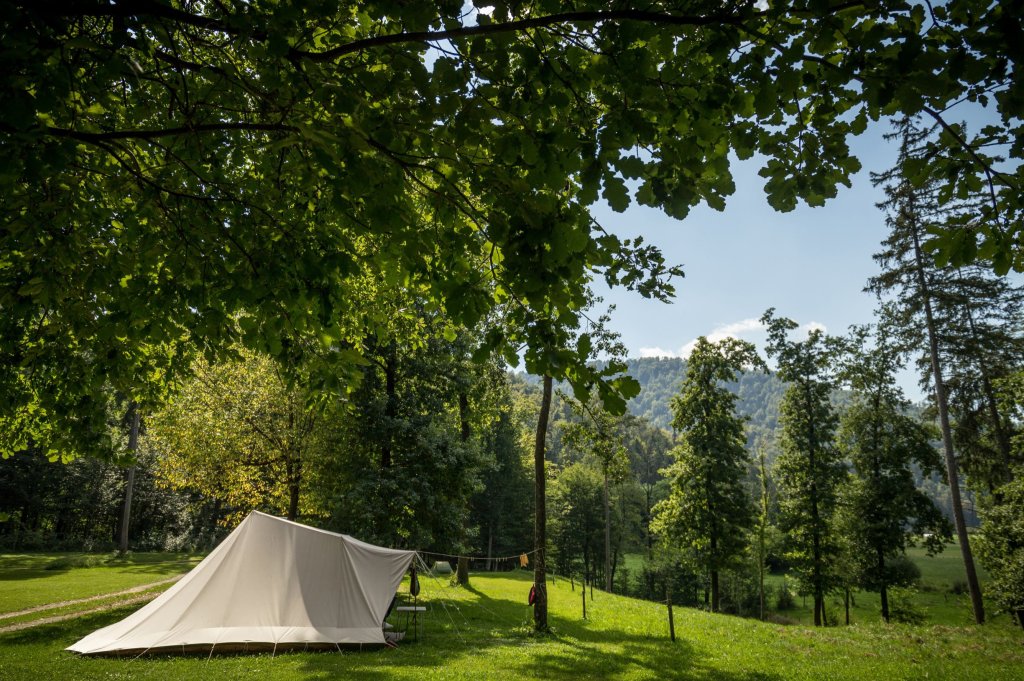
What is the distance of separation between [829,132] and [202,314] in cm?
541

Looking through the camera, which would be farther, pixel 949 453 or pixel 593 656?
pixel 949 453

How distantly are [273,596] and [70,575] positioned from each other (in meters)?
18.4

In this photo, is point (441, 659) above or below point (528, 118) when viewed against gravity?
below

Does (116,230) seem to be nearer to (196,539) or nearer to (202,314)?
(202,314)

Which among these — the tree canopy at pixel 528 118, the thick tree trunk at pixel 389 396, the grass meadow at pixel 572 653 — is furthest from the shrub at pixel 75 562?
the tree canopy at pixel 528 118

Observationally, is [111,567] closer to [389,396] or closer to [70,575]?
[70,575]

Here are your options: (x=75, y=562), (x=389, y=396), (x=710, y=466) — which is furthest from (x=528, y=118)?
(x=75, y=562)

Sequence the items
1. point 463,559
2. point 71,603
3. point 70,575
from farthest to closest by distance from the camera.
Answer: point 463,559
point 70,575
point 71,603

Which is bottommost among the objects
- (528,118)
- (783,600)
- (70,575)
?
(783,600)

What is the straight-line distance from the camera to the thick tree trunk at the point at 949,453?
18875mm

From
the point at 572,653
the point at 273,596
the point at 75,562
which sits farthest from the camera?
the point at 75,562

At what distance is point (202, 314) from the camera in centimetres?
484

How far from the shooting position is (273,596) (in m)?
12.3

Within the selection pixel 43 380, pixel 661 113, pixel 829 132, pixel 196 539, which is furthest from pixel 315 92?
pixel 196 539
